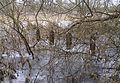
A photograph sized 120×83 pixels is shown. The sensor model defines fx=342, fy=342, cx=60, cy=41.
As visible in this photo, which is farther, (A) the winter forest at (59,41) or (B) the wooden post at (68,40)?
(B) the wooden post at (68,40)

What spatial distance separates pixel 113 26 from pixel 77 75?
1.34 metres

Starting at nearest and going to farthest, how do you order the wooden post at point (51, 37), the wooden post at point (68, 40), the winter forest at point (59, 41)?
the winter forest at point (59, 41) → the wooden post at point (68, 40) → the wooden post at point (51, 37)

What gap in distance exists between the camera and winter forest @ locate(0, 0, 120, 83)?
24.6 ft

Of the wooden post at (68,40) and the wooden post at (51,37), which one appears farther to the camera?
the wooden post at (51,37)

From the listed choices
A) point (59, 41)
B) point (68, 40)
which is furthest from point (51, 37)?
point (68, 40)

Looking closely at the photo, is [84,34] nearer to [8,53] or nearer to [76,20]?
[76,20]

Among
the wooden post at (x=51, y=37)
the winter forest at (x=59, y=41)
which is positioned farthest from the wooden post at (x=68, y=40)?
the wooden post at (x=51, y=37)

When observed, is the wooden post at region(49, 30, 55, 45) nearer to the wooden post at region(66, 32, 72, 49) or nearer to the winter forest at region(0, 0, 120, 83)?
the winter forest at region(0, 0, 120, 83)

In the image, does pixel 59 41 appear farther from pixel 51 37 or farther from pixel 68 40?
pixel 68 40

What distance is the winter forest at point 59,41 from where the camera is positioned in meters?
7.49

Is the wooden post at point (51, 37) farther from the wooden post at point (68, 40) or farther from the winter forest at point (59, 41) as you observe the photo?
the wooden post at point (68, 40)

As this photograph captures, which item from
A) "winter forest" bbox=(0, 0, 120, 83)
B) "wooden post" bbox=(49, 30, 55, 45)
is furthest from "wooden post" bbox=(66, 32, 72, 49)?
"wooden post" bbox=(49, 30, 55, 45)

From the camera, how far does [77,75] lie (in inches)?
298

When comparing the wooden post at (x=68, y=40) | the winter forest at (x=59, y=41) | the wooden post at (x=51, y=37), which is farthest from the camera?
the wooden post at (x=51, y=37)
